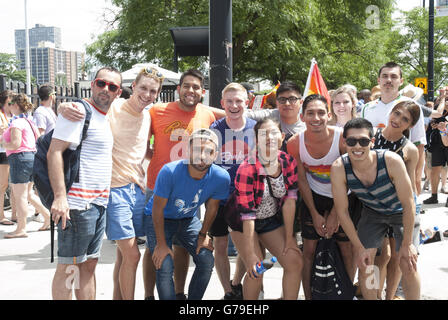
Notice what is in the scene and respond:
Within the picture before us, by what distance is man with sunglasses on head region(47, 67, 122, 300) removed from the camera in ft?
8.73

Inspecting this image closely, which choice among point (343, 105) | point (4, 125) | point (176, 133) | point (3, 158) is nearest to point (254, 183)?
point (176, 133)

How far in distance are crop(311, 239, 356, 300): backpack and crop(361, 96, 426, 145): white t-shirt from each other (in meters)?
1.54

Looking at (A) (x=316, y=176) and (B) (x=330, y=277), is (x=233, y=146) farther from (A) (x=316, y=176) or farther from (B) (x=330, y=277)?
(B) (x=330, y=277)

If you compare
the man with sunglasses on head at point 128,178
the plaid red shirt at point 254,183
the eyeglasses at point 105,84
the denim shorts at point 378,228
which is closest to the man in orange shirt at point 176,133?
the man with sunglasses on head at point 128,178

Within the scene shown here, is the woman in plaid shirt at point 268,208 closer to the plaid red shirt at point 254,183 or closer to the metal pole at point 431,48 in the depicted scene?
the plaid red shirt at point 254,183

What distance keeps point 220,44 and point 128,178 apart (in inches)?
73.5

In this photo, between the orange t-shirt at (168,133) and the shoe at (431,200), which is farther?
the shoe at (431,200)

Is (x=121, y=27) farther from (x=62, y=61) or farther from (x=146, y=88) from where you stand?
(x=62, y=61)

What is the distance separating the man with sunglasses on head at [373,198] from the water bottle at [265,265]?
648mm

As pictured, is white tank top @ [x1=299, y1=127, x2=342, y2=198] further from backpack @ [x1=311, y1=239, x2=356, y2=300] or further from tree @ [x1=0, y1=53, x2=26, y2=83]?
tree @ [x1=0, y1=53, x2=26, y2=83]

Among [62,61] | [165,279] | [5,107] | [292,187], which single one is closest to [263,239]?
[292,187]

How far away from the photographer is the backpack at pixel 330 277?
3.20 meters

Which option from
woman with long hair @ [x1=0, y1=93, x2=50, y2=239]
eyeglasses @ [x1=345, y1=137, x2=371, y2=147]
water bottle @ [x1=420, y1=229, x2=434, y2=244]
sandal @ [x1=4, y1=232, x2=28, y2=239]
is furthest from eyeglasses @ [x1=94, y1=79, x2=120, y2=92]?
sandal @ [x1=4, y1=232, x2=28, y2=239]
